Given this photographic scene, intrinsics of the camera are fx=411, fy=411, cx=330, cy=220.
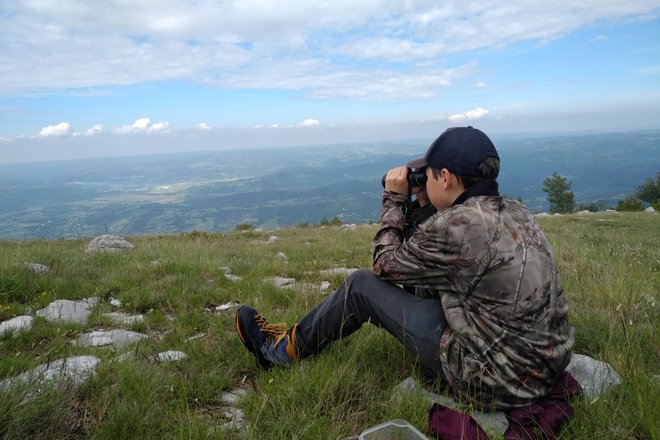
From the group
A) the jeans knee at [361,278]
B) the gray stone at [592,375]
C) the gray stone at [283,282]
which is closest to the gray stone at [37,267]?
the gray stone at [283,282]

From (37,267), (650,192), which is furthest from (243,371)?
(650,192)

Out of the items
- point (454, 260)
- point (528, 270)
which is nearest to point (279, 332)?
point (454, 260)

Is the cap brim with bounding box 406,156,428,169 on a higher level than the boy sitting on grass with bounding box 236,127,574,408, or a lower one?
higher

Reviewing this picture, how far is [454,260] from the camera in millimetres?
2496

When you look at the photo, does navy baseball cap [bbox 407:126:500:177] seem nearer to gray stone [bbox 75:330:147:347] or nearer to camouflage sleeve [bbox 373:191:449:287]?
camouflage sleeve [bbox 373:191:449:287]

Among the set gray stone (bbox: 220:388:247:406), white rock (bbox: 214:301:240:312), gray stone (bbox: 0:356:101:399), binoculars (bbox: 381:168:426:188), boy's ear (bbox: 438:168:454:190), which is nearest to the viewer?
gray stone (bbox: 0:356:101:399)

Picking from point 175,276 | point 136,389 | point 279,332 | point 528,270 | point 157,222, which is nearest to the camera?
point 528,270

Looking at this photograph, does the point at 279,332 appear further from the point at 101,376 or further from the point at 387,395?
the point at 101,376

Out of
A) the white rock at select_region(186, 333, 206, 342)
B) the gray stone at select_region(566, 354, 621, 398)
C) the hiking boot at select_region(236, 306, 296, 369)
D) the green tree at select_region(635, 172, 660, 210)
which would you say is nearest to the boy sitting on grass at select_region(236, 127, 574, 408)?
the gray stone at select_region(566, 354, 621, 398)

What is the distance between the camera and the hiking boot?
3.15m

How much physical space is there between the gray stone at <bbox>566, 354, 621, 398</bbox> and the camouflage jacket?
367 mm

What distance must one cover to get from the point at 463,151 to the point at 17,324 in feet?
14.6

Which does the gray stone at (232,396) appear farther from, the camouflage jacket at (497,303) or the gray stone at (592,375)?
the gray stone at (592,375)

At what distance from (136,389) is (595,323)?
3.76 metres
